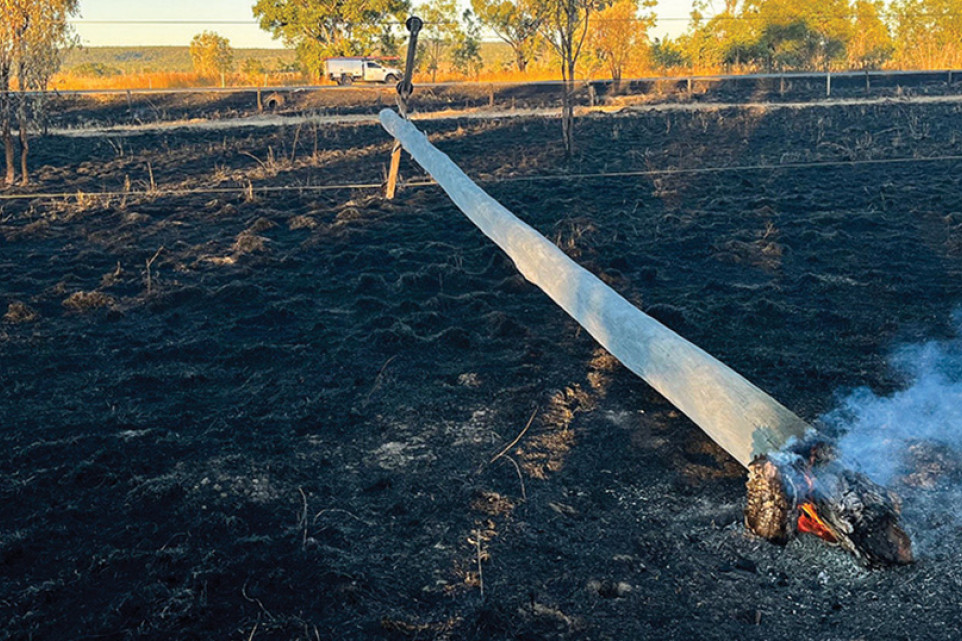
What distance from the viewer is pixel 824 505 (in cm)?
338

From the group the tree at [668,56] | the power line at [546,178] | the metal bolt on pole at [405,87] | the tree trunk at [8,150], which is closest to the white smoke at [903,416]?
the metal bolt on pole at [405,87]

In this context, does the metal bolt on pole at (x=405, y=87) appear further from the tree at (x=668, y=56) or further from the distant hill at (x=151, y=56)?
the distant hill at (x=151, y=56)

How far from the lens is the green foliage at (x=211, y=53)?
164ft

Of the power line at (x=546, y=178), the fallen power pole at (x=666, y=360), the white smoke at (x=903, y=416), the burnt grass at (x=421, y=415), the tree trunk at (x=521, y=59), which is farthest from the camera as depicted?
the tree trunk at (x=521, y=59)

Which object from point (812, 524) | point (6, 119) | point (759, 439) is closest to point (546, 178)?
point (6, 119)

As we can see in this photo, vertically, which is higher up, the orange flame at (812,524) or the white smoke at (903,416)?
the white smoke at (903,416)

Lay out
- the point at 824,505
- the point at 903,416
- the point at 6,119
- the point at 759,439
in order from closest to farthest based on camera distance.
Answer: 1. the point at 824,505
2. the point at 759,439
3. the point at 903,416
4. the point at 6,119

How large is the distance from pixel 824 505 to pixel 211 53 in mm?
52425

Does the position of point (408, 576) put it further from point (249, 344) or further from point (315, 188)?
point (315, 188)

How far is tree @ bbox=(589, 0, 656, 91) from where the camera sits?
33250 millimetres

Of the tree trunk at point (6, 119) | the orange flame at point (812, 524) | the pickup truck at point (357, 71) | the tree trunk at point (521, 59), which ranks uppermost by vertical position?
the tree trunk at point (521, 59)

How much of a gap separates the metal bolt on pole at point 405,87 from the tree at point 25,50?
5990 mm

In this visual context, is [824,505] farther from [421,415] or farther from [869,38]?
[869,38]

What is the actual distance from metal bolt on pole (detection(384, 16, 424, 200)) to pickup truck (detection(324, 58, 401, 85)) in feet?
77.2
